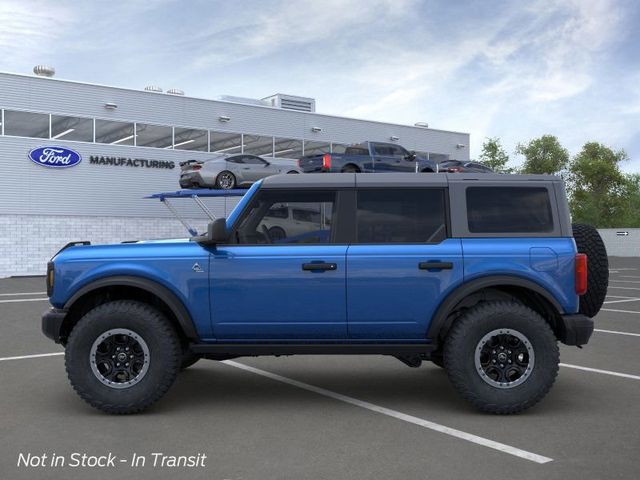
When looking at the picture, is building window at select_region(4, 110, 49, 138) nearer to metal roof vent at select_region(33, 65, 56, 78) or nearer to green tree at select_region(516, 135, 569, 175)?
metal roof vent at select_region(33, 65, 56, 78)

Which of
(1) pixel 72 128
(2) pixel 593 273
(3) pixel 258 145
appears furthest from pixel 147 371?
(3) pixel 258 145

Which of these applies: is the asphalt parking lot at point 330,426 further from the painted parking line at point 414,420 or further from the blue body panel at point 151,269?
the blue body panel at point 151,269

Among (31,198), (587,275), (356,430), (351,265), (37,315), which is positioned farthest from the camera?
(31,198)

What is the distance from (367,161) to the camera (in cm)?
2120

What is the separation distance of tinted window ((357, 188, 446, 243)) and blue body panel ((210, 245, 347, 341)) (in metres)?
0.34

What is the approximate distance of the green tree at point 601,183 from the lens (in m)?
73.6

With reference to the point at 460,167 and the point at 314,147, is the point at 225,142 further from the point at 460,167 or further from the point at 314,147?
the point at 460,167

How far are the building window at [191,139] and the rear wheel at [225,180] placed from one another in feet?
29.5

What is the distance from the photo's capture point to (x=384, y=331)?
5.59m

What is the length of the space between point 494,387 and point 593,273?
1.46m

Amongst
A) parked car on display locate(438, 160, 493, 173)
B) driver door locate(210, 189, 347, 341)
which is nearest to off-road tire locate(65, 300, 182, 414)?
driver door locate(210, 189, 347, 341)

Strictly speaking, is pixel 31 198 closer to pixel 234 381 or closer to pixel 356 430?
pixel 234 381

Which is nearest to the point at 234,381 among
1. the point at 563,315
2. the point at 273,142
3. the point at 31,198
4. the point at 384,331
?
the point at 384,331

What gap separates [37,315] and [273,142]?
22.0 m
